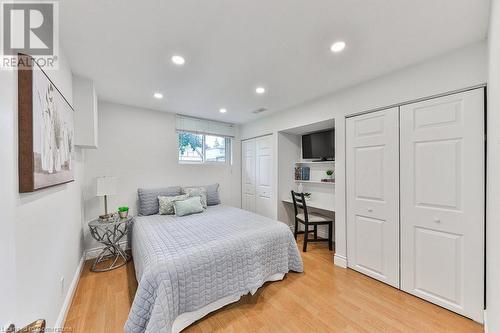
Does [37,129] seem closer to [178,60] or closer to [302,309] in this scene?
[178,60]

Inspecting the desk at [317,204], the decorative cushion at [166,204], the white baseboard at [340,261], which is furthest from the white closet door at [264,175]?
the decorative cushion at [166,204]

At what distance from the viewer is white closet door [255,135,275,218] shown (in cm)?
391

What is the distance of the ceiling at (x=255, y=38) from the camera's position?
1317 mm

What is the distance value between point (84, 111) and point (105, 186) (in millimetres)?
1021

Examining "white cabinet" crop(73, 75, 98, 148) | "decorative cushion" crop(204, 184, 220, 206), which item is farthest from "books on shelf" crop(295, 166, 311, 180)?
"white cabinet" crop(73, 75, 98, 148)

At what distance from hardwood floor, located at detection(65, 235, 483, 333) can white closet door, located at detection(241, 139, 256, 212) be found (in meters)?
2.20

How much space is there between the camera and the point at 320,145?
11.5 ft

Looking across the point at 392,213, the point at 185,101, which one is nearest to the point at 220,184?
the point at 185,101

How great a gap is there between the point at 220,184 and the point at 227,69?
2.73m

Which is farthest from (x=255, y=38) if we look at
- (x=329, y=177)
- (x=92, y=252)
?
(x=92, y=252)

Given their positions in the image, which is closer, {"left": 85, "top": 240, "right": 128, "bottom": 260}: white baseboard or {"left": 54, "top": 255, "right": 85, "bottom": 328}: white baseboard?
{"left": 54, "top": 255, "right": 85, "bottom": 328}: white baseboard

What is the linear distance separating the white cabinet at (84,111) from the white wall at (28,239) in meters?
0.46
